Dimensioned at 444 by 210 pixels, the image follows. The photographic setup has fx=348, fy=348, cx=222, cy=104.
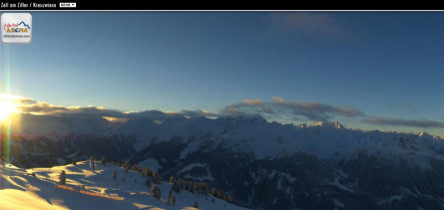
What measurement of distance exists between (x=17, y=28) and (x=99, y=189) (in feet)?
214

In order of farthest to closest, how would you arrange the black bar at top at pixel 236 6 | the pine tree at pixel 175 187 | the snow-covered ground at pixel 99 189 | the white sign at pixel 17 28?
the pine tree at pixel 175 187 → the snow-covered ground at pixel 99 189 → the white sign at pixel 17 28 → the black bar at top at pixel 236 6

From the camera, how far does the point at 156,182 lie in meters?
104

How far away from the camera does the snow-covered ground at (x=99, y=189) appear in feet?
145

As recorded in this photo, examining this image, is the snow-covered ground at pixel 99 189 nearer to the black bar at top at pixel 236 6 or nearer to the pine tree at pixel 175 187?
the pine tree at pixel 175 187

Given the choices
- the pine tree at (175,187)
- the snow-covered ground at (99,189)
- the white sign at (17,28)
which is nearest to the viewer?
the white sign at (17,28)

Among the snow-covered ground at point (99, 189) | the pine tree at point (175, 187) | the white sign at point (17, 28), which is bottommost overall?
the pine tree at point (175, 187)

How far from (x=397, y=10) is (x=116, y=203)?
47643 mm

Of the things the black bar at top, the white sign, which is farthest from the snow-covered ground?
the black bar at top

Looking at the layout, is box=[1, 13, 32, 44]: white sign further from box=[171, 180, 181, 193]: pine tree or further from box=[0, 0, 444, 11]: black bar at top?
box=[171, 180, 181, 193]: pine tree

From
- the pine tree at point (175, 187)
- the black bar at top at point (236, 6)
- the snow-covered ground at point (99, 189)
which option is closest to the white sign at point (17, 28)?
the black bar at top at point (236, 6)

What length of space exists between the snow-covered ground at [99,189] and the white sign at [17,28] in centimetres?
2759

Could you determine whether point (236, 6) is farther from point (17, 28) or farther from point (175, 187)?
point (175, 187)

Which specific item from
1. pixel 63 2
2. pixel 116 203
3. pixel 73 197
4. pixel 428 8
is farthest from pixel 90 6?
pixel 116 203

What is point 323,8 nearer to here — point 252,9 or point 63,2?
point 252,9
